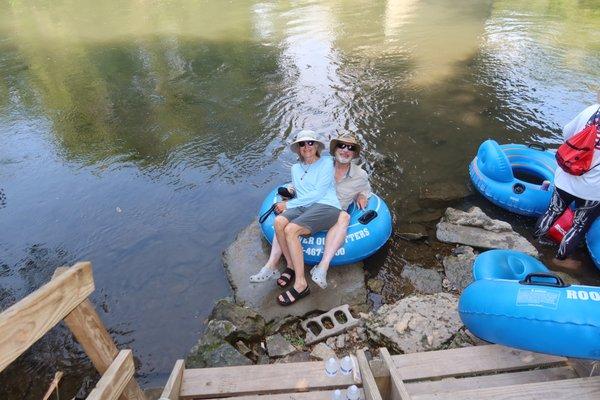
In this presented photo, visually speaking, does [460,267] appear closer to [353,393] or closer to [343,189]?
[343,189]

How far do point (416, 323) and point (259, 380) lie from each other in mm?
1641

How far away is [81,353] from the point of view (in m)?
4.34

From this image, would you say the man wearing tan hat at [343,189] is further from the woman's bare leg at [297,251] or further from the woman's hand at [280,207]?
the woman's hand at [280,207]

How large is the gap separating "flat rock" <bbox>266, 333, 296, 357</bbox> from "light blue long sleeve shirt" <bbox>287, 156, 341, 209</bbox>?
146 centimetres

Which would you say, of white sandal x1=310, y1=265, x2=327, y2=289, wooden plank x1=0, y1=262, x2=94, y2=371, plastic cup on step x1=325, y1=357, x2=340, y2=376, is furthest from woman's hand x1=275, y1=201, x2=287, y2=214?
wooden plank x1=0, y1=262, x2=94, y2=371

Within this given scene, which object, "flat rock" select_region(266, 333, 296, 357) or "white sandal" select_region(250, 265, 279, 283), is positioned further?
"white sandal" select_region(250, 265, 279, 283)

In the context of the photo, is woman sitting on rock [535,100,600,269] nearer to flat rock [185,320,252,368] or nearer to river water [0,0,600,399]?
river water [0,0,600,399]

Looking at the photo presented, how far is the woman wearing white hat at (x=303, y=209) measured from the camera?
15.1 ft

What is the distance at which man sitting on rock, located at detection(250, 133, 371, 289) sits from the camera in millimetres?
4676

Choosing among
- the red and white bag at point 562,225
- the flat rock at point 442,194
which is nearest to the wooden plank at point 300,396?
the red and white bag at point 562,225

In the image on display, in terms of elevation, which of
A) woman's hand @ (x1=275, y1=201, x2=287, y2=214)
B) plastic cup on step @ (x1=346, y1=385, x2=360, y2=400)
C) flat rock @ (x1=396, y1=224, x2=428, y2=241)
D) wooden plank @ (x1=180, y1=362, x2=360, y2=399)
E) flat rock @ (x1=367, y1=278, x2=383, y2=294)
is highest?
plastic cup on step @ (x1=346, y1=385, x2=360, y2=400)

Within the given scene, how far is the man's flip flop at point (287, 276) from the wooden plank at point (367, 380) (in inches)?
68.1

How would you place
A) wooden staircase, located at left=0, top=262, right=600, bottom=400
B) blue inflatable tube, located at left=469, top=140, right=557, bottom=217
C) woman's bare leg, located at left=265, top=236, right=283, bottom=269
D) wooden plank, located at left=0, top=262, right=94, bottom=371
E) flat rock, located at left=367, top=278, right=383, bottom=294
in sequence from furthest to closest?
1. blue inflatable tube, located at left=469, top=140, right=557, bottom=217
2. flat rock, located at left=367, top=278, right=383, bottom=294
3. woman's bare leg, located at left=265, top=236, right=283, bottom=269
4. wooden staircase, located at left=0, top=262, right=600, bottom=400
5. wooden plank, located at left=0, top=262, right=94, bottom=371

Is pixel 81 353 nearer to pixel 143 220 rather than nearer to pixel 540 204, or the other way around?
pixel 143 220
